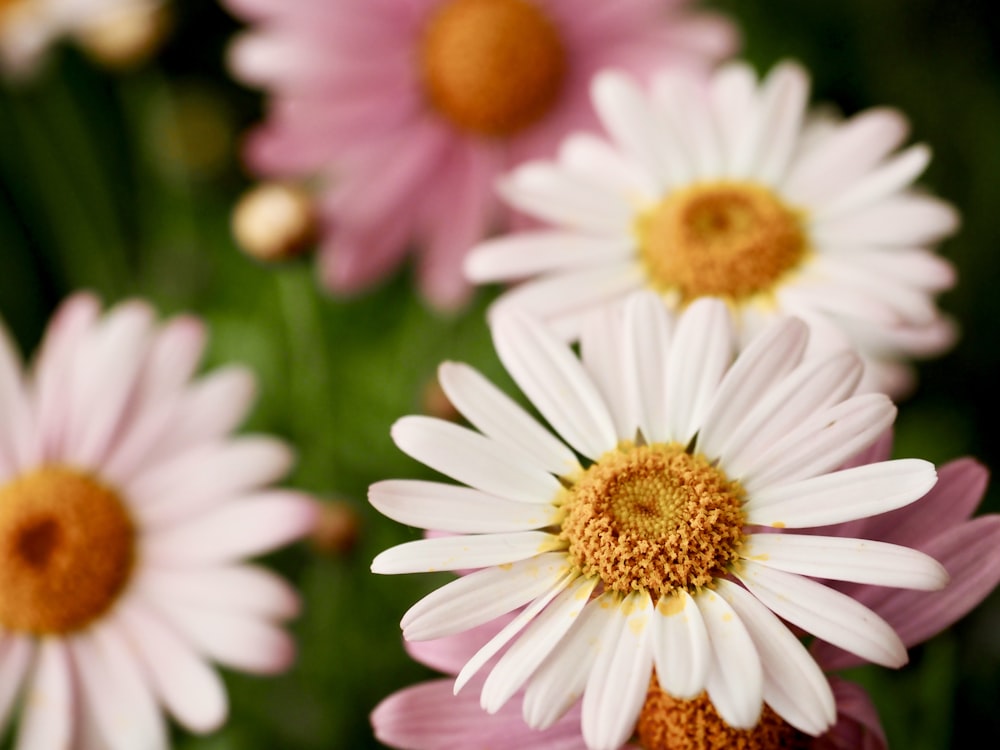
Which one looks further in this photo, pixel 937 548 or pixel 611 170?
pixel 611 170

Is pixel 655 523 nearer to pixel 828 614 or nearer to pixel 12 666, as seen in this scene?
pixel 828 614

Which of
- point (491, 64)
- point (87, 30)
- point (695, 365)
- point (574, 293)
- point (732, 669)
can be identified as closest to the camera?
point (732, 669)

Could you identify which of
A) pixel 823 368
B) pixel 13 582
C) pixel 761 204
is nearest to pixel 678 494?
pixel 823 368

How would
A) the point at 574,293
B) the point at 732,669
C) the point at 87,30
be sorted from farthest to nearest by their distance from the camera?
the point at 87,30 < the point at 574,293 < the point at 732,669

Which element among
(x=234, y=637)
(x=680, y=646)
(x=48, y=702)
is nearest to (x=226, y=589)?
(x=234, y=637)

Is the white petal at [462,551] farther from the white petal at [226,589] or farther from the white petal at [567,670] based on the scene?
the white petal at [226,589]

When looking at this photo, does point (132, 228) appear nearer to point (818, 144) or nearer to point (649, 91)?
point (649, 91)
